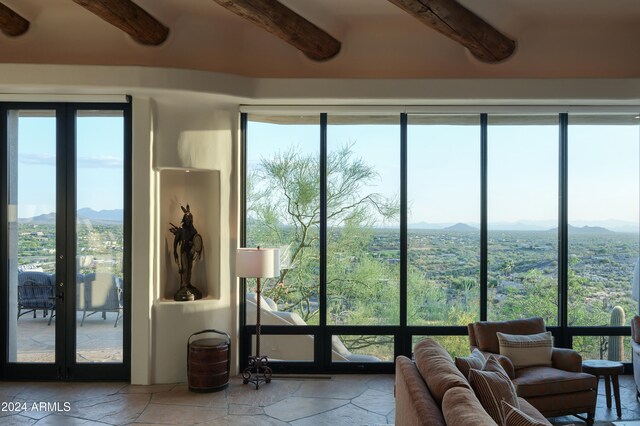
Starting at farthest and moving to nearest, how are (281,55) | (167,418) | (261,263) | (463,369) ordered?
(281,55) → (261,263) → (167,418) → (463,369)

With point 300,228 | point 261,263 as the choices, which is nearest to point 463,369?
point 261,263

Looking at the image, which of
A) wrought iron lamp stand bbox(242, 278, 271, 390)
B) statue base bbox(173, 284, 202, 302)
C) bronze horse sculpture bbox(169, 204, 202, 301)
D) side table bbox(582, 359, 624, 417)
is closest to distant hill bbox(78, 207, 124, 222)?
bronze horse sculpture bbox(169, 204, 202, 301)

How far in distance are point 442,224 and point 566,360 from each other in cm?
199

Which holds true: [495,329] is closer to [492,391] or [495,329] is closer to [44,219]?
[492,391]

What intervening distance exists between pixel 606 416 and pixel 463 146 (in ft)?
9.90

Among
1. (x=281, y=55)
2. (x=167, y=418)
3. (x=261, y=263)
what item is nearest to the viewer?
(x=167, y=418)

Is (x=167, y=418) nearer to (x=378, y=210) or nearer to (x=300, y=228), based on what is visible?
(x=300, y=228)

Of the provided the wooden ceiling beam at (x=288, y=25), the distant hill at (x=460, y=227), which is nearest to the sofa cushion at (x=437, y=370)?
the distant hill at (x=460, y=227)

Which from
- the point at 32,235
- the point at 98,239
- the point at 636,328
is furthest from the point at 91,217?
the point at 636,328

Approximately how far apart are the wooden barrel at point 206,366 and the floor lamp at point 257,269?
337 millimetres

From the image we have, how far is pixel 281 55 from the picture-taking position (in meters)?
5.73

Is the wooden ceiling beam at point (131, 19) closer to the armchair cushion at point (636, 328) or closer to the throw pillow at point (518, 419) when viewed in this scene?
the throw pillow at point (518, 419)

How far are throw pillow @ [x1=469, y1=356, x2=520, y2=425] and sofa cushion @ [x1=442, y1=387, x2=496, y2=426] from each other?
27 cm

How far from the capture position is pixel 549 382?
14.0 ft
